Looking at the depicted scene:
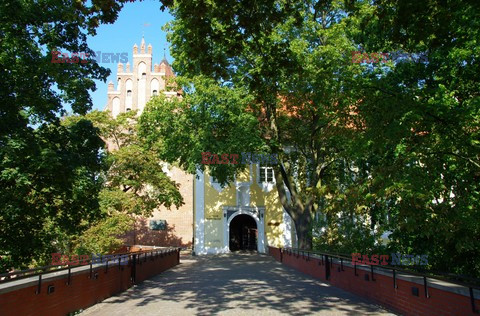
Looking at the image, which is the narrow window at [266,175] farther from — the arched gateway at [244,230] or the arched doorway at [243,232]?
the arched doorway at [243,232]

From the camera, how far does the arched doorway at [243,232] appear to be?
1336 inches

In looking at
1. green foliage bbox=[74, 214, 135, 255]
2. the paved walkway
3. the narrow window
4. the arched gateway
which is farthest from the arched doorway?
the paved walkway

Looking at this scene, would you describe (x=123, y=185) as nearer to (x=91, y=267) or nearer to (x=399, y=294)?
(x=91, y=267)

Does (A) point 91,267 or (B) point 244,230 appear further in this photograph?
(B) point 244,230

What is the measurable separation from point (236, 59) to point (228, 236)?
1562cm

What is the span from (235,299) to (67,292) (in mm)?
4151

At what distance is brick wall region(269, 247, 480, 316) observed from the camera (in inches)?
260

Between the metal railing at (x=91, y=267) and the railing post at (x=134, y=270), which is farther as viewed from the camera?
the railing post at (x=134, y=270)

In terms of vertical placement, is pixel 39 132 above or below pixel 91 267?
above

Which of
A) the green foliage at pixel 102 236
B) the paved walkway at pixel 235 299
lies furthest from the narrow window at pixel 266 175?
the paved walkway at pixel 235 299

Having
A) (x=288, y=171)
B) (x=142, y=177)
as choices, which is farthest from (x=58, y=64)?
(x=142, y=177)

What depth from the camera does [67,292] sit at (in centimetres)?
820

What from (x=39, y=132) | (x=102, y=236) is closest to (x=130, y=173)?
(x=102, y=236)

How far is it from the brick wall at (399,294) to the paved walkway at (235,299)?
275 millimetres
